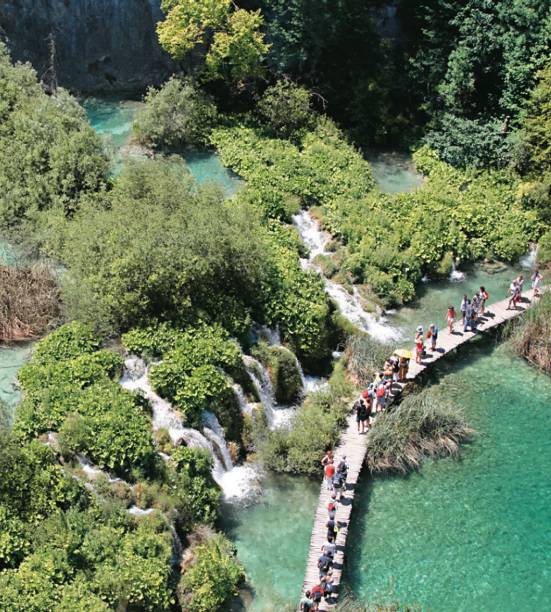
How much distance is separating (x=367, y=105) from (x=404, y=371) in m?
20.1

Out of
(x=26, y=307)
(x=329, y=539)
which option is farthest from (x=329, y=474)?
(x=26, y=307)

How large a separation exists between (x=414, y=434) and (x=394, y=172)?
64.9 feet

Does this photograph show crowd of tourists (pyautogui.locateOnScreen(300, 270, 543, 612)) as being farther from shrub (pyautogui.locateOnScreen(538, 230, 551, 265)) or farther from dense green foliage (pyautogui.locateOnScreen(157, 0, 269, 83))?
dense green foliage (pyautogui.locateOnScreen(157, 0, 269, 83))

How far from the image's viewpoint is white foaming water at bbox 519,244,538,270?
128 feet

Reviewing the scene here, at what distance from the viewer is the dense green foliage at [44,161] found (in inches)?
1417

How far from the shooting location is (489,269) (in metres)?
38.6

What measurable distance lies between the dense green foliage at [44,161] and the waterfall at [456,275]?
49.3 feet

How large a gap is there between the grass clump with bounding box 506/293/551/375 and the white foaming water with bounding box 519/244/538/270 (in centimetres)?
550

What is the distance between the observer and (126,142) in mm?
45469

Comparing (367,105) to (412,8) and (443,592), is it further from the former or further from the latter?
(443,592)

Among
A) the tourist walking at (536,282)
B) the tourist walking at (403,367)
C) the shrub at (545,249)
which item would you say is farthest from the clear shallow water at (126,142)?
the shrub at (545,249)

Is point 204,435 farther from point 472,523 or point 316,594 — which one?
point 472,523

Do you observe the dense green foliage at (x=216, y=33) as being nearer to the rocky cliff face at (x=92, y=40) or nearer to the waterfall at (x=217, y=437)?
the rocky cliff face at (x=92, y=40)

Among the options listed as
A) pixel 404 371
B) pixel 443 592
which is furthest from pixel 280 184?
pixel 443 592
